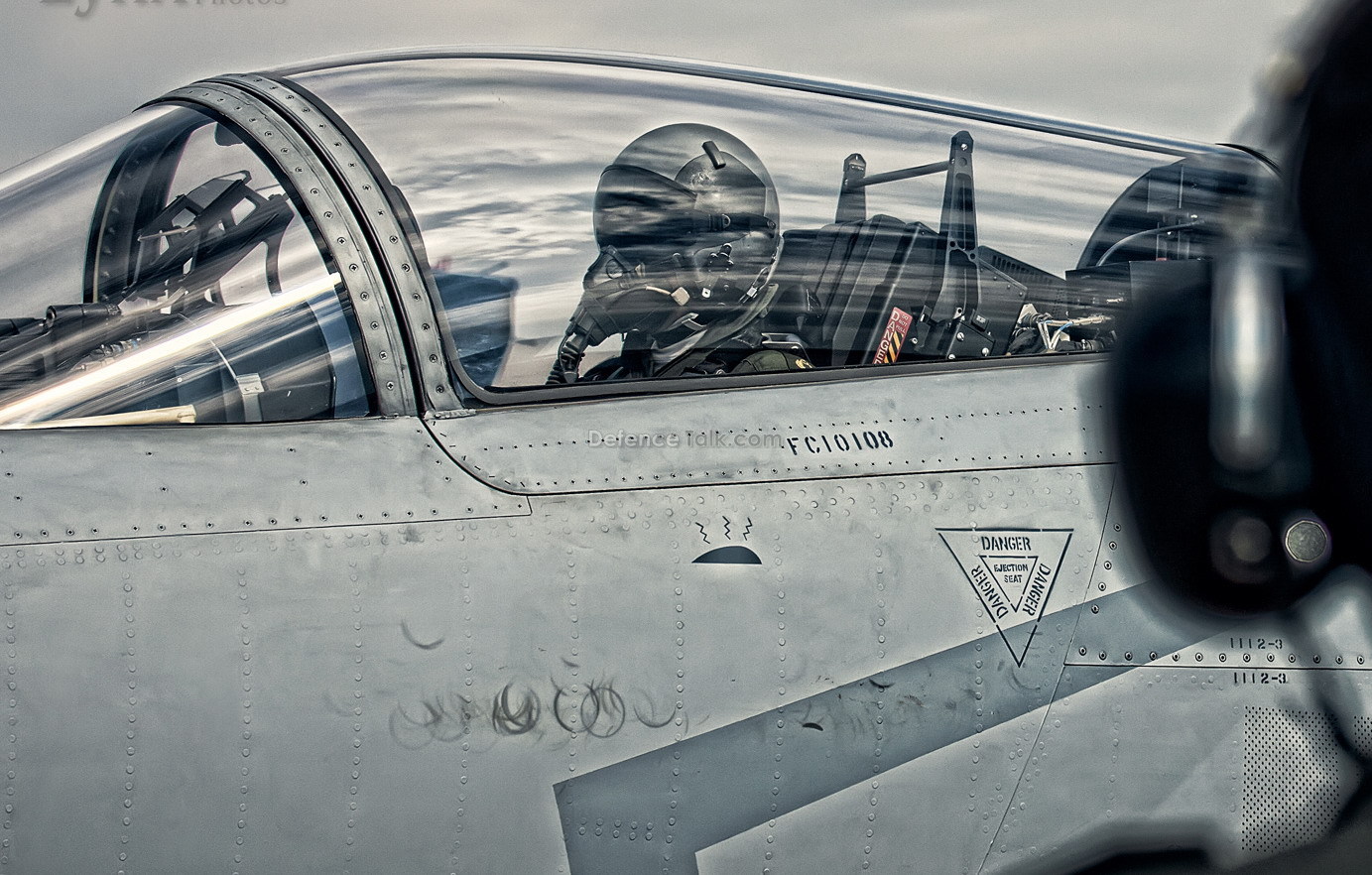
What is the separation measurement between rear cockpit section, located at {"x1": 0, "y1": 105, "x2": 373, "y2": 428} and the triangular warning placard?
1.44m

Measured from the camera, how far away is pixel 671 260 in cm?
300

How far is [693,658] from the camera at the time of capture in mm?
2553

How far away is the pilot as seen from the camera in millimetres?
2922

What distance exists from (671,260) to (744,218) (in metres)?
0.24

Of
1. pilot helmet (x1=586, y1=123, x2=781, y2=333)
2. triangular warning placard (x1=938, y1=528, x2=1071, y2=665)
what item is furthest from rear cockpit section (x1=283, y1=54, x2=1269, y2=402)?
triangular warning placard (x1=938, y1=528, x2=1071, y2=665)

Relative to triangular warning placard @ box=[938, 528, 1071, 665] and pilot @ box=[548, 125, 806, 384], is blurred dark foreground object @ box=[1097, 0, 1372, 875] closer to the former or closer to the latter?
triangular warning placard @ box=[938, 528, 1071, 665]

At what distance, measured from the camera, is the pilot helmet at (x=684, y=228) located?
2.97 m

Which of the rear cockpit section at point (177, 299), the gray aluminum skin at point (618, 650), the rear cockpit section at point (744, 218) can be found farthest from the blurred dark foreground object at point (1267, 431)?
the rear cockpit section at point (177, 299)

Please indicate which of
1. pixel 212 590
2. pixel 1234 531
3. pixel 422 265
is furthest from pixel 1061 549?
pixel 212 590

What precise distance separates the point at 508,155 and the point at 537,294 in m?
0.40

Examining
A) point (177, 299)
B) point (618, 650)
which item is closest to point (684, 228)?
point (618, 650)

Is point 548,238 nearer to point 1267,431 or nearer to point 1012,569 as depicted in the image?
point 1012,569

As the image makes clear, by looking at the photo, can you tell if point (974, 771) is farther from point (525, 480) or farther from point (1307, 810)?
point (525, 480)

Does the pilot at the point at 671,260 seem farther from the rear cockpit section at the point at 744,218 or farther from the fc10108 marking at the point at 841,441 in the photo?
the fc10108 marking at the point at 841,441
